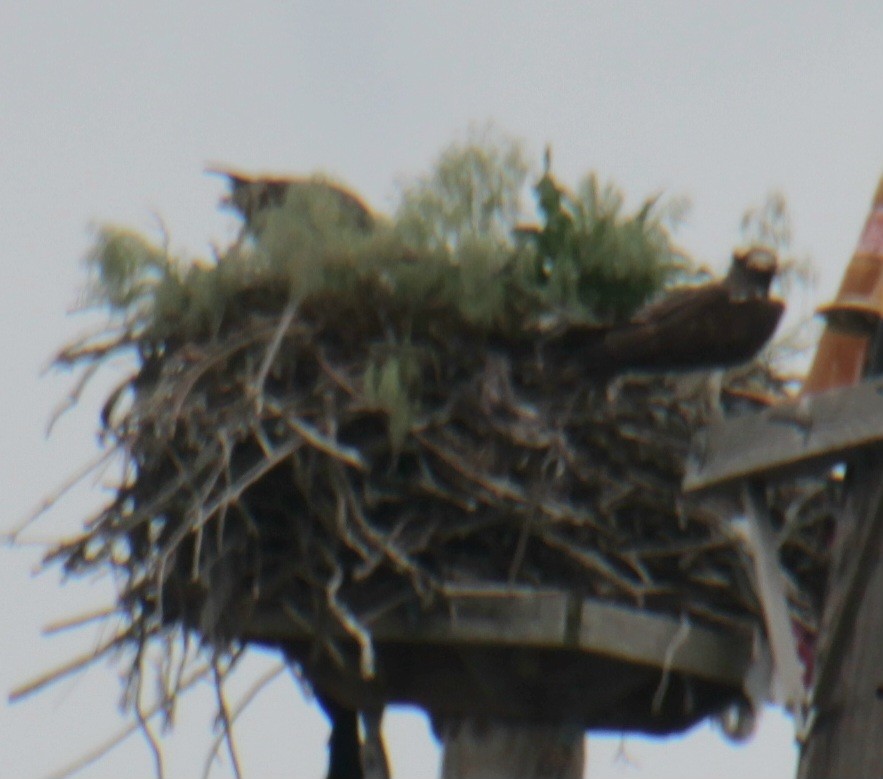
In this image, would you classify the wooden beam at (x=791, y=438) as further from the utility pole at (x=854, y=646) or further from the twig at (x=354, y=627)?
the twig at (x=354, y=627)

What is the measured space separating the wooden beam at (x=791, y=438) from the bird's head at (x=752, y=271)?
0.73m

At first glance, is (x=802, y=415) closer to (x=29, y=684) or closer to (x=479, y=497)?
(x=479, y=497)

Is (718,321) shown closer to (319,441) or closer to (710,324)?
(710,324)

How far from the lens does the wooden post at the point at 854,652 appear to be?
3.25m

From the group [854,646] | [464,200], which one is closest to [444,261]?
[464,200]

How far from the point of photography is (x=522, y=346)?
4.84 metres

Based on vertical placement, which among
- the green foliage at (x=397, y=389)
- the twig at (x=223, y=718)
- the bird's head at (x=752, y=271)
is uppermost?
the bird's head at (x=752, y=271)

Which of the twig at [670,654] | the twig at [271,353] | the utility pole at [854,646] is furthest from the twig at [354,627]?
the utility pole at [854,646]

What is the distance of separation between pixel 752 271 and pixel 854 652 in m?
1.23

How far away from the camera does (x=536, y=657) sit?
416 cm

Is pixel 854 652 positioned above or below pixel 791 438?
below

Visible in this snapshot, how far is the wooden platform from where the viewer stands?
4098 mm

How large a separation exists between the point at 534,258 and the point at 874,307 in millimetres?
1242

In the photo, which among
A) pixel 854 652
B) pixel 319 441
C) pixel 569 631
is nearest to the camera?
pixel 854 652
